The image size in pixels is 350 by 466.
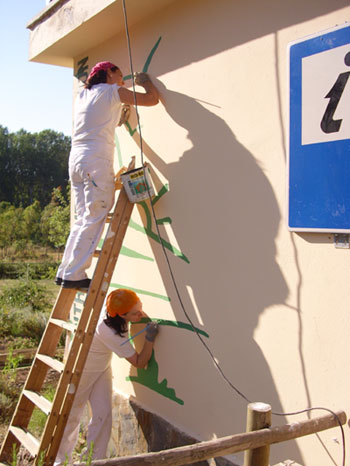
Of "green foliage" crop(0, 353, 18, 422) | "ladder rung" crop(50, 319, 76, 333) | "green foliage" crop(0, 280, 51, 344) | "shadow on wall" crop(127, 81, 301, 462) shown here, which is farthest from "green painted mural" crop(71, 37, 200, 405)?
"green foliage" crop(0, 280, 51, 344)

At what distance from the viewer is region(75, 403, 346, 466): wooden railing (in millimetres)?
2066

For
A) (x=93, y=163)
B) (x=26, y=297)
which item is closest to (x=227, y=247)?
(x=93, y=163)

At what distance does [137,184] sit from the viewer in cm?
372

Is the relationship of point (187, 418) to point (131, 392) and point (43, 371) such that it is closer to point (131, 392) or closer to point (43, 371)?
point (131, 392)

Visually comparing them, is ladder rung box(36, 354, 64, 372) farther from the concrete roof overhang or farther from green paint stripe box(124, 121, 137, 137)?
the concrete roof overhang

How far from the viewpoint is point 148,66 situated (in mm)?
4023

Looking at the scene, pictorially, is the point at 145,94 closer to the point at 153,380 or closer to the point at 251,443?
the point at 153,380

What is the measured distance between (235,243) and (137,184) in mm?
1009

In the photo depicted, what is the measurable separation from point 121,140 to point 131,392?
227 centimetres

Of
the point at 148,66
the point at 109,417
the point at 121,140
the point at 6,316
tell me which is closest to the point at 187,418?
the point at 109,417

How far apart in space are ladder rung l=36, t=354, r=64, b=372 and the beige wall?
2.52 feet

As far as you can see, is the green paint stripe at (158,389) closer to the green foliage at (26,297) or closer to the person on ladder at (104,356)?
the person on ladder at (104,356)

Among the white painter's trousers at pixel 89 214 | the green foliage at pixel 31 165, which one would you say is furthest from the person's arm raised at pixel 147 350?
the green foliage at pixel 31 165

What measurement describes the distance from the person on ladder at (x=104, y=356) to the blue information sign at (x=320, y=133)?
163cm
